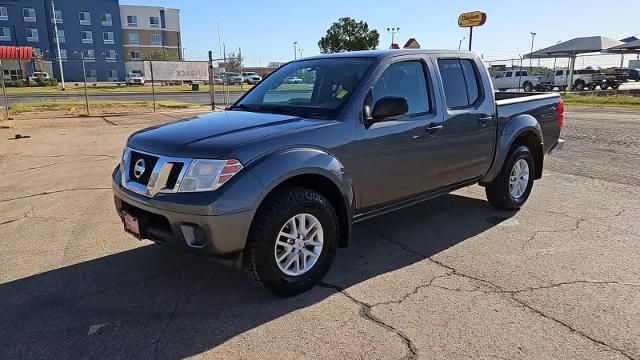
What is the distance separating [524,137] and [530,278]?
2.49 metres

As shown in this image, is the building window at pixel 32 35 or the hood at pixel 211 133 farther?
the building window at pixel 32 35

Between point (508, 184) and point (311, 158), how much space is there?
312 cm

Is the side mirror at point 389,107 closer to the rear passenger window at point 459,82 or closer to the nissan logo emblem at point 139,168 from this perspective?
the rear passenger window at point 459,82

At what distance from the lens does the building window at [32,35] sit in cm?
7325

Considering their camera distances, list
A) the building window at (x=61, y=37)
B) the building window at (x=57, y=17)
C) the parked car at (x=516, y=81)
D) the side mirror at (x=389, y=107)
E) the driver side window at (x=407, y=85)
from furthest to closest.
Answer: the building window at (x=61, y=37) → the building window at (x=57, y=17) → the parked car at (x=516, y=81) → the driver side window at (x=407, y=85) → the side mirror at (x=389, y=107)

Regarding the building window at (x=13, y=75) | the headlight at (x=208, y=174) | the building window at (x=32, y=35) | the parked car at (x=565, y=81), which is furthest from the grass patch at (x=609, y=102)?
the building window at (x=32, y=35)

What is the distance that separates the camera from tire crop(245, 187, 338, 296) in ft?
11.1

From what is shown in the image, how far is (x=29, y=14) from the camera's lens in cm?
7325

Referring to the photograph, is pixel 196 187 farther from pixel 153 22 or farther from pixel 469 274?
pixel 153 22

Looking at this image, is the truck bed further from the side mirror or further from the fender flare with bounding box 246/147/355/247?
the fender flare with bounding box 246/147/355/247

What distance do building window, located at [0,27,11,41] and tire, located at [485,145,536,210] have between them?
83.8 m

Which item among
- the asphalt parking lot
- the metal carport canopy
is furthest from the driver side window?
the metal carport canopy

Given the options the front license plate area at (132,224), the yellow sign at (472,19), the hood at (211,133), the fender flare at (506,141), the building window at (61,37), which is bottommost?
the front license plate area at (132,224)

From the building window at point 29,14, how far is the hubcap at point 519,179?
3324 inches
